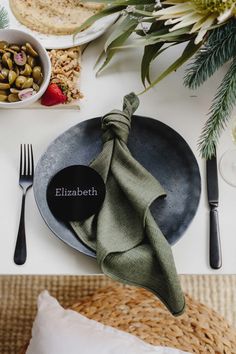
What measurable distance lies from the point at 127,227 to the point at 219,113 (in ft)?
0.77

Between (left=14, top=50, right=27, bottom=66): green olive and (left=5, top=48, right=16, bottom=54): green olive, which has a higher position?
(left=5, top=48, right=16, bottom=54): green olive

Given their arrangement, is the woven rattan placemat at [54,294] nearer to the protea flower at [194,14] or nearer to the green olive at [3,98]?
the green olive at [3,98]

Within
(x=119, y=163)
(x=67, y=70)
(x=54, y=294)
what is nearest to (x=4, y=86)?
(x=67, y=70)

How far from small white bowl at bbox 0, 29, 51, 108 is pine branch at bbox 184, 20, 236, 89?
9.2 inches

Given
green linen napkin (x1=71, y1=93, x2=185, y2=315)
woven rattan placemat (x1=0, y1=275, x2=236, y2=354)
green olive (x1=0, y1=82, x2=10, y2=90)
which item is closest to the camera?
green linen napkin (x1=71, y1=93, x2=185, y2=315)

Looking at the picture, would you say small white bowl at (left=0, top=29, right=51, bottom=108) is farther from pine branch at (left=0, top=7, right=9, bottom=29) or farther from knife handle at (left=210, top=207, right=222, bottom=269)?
knife handle at (left=210, top=207, right=222, bottom=269)

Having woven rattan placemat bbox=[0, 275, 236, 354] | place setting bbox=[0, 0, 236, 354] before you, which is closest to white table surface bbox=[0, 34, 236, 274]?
place setting bbox=[0, 0, 236, 354]

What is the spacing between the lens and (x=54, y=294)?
1383mm

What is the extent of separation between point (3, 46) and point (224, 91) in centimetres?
37

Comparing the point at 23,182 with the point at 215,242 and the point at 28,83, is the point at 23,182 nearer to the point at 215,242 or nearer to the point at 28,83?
the point at 28,83

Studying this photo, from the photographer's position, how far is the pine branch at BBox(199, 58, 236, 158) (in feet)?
3.12

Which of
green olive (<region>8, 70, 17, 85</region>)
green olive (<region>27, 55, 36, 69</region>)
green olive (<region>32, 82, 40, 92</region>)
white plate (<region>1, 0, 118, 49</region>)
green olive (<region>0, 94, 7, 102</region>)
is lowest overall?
green olive (<region>0, 94, 7, 102</region>)

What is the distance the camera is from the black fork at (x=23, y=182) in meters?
0.93

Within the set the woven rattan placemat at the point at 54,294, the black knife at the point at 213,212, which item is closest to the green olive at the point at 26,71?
the black knife at the point at 213,212
